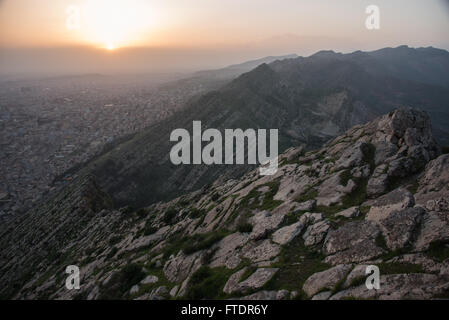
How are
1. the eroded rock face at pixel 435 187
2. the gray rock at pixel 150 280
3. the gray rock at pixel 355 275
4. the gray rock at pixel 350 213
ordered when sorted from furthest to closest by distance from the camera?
the gray rock at pixel 150 280
the gray rock at pixel 350 213
the eroded rock face at pixel 435 187
the gray rock at pixel 355 275

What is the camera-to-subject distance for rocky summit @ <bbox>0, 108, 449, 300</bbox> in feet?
→ 38.3

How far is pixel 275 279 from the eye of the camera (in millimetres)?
13188

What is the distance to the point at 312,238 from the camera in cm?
1559

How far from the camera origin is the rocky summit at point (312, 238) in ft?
38.3

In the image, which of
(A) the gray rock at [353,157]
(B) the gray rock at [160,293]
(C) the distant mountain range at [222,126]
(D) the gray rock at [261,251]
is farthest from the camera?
(C) the distant mountain range at [222,126]

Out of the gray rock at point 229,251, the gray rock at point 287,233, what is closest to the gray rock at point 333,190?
the gray rock at point 287,233

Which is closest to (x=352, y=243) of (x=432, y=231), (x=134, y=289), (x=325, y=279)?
(x=325, y=279)

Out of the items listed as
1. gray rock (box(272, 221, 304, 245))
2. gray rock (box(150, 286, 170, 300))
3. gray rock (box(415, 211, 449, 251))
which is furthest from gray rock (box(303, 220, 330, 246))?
gray rock (box(150, 286, 170, 300))

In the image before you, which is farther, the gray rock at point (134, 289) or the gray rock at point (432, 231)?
the gray rock at point (134, 289)

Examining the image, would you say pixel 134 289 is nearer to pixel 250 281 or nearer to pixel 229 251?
pixel 229 251

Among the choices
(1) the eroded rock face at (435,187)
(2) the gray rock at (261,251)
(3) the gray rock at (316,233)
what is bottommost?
(2) the gray rock at (261,251)

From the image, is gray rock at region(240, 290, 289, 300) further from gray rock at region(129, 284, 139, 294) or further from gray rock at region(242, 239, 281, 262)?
gray rock at region(129, 284, 139, 294)

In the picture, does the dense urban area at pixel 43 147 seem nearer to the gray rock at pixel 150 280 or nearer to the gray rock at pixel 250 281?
the gray rock at pixel 150 280

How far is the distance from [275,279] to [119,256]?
2161 centimetres
